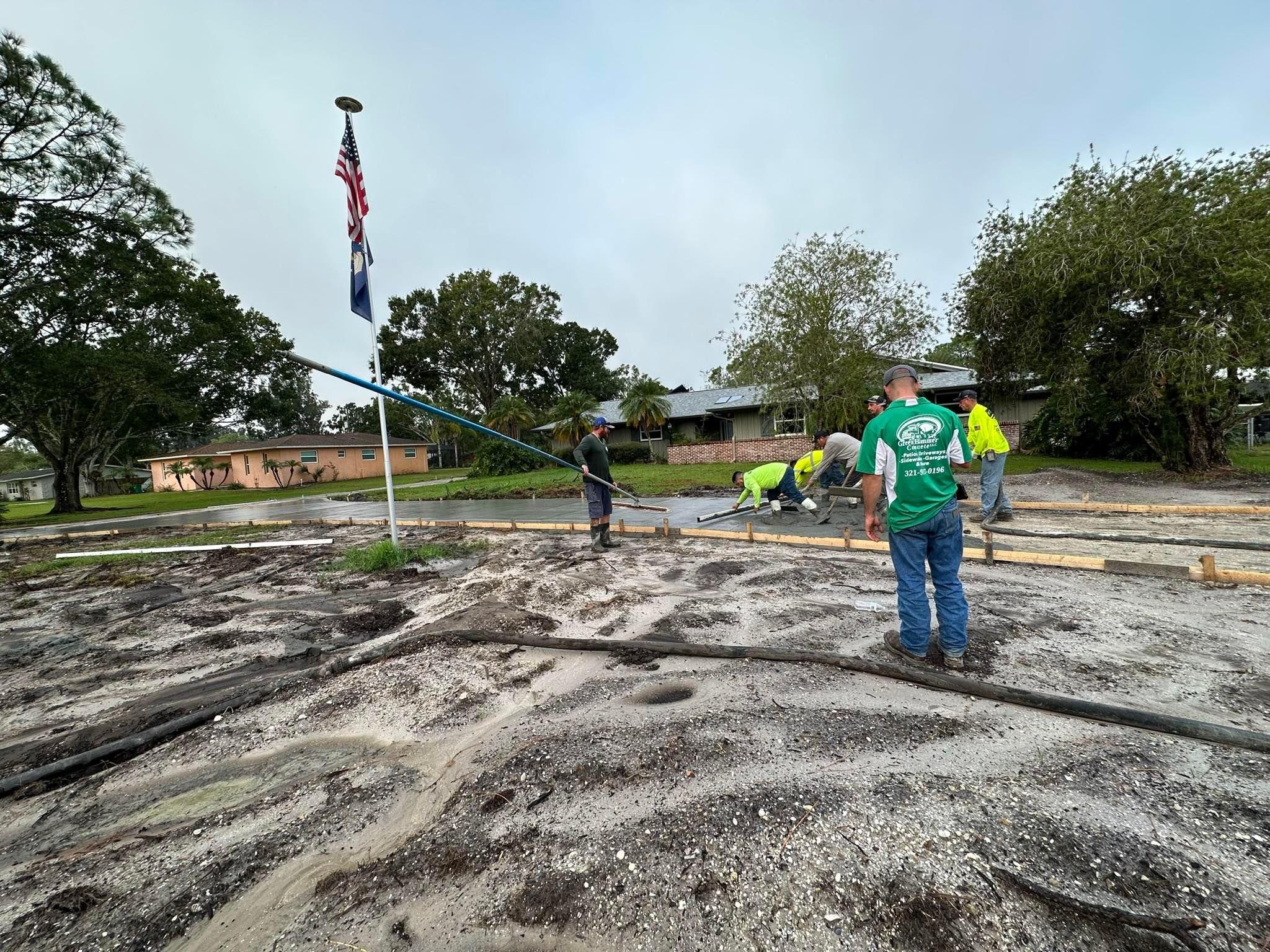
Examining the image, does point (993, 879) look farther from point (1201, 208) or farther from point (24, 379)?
point (24, 379)

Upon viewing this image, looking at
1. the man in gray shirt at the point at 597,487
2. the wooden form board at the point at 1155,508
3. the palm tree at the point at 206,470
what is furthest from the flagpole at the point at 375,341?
the palm tree at the point at 206,470

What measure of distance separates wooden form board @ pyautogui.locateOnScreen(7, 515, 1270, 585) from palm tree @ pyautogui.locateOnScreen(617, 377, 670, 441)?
19589 millimetres

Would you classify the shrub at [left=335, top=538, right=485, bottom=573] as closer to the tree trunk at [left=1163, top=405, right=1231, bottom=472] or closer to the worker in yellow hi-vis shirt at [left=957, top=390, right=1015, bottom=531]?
the worker in yellow hi-vis shirt at [left=957, top=390, right=1015, bottom=531]

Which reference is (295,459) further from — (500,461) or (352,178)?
Result: (352,178)

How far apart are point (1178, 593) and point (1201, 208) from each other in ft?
44.8

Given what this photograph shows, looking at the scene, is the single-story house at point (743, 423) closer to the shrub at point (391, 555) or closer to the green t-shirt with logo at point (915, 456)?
the shrub at point (391, 555)

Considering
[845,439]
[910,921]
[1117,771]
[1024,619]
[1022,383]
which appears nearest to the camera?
[910,921]

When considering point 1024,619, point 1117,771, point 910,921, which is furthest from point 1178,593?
point 910,921

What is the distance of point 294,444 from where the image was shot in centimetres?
3762

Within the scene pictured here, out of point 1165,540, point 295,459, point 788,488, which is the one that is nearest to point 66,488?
point 295,459

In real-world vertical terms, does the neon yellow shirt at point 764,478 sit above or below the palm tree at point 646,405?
below

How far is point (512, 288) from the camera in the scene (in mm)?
41406

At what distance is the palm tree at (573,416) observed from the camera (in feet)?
102

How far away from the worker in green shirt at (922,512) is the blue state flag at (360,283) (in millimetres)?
6551
